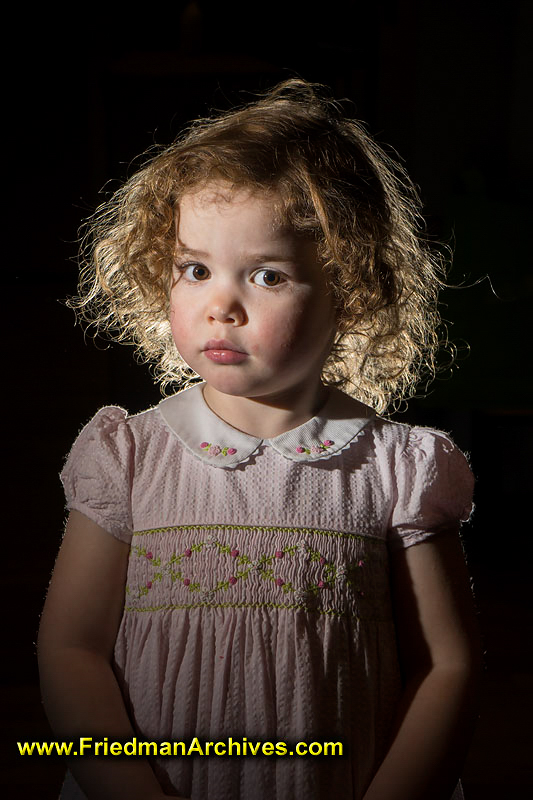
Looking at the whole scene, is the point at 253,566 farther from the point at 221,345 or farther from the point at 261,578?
the point at 221,345

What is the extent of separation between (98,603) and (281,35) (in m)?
0.59

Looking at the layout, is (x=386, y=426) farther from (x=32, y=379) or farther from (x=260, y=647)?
(x=32, y=379)

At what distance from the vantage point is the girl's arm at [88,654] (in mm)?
660

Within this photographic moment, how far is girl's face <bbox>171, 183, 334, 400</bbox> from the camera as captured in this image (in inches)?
26.4

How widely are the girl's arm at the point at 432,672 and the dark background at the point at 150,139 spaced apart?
12.4 inches

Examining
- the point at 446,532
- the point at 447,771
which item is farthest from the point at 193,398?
the point at 447,771

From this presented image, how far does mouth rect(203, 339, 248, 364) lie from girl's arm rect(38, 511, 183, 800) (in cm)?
17

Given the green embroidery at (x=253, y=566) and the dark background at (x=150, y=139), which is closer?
the green embroidery at (x=253, y=566)

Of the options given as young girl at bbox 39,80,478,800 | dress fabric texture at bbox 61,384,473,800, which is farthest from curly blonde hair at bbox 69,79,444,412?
dress fabric texture at bbox 61,384,473,800

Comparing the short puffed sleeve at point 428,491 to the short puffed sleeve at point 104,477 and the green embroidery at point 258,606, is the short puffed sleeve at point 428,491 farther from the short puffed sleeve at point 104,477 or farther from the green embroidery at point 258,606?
the short puffed sleeve at point 104,477

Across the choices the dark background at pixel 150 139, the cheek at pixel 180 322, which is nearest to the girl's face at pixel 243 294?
the cheek at pixel 180 322

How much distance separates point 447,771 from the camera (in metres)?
0.68

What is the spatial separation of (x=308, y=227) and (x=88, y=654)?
0.38 metres

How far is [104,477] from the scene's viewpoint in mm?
723
